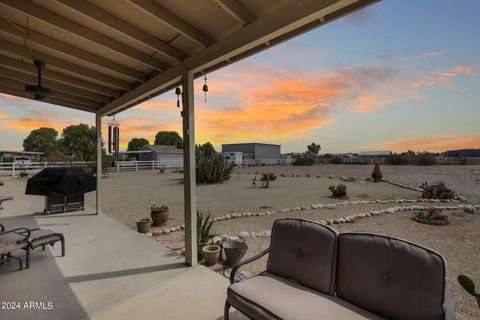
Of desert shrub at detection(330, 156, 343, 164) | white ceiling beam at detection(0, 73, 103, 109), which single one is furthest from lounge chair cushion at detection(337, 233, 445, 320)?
desert shrub at detection(330, 156, 343, 164)

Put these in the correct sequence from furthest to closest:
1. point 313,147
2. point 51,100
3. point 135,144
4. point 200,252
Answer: point 135,144 < point 313,147 < point 51,100 < point 200,252

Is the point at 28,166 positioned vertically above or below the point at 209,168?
above

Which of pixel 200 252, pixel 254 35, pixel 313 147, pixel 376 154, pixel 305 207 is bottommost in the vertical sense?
pixel 305 207

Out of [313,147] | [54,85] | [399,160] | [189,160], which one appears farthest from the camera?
[313,147]

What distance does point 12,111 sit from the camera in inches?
518

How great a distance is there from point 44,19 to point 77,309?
122 inches

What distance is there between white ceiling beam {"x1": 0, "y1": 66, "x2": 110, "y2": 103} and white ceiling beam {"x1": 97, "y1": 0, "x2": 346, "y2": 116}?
2.36 metres

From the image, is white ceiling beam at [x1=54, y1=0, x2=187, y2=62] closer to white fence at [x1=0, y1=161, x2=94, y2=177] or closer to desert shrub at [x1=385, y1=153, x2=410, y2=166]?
white fence at [x1=0, y1=161, x2=94, y2=177]

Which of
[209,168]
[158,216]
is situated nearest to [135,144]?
[209,168]

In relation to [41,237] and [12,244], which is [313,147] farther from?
[12,244]

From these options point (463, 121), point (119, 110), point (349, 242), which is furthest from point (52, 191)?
point (463, 121)

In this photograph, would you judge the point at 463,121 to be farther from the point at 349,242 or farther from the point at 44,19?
the point at 44,19

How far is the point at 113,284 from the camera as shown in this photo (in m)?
2.93

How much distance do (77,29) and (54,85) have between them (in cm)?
257
